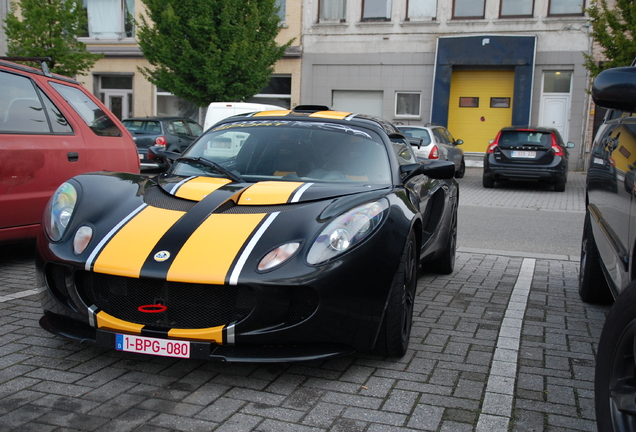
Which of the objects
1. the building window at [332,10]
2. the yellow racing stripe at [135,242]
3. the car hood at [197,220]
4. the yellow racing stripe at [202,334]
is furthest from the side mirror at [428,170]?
the building window at [332,10]

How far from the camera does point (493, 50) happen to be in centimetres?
2356

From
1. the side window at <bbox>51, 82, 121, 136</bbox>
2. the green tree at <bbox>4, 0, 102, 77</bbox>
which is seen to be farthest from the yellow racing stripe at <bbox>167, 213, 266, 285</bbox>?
the green tree at <bbox>4, 0, 102, 77</bbox>

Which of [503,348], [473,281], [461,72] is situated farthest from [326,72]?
[503,348]

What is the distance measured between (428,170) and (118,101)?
1015 inches

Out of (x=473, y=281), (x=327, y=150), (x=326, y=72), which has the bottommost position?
(x=473, y=281)

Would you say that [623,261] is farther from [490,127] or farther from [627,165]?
[490,127]

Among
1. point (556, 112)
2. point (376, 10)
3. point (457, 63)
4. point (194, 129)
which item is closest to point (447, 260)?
point (194, 129)

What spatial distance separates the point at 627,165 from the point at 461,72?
22380 millimetres

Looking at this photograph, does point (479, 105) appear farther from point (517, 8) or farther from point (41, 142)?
point (41, 142)

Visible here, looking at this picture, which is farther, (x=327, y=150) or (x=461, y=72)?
(x=461, y=72)

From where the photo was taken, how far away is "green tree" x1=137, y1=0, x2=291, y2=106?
20.0m

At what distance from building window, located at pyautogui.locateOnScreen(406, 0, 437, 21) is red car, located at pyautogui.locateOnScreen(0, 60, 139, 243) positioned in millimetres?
19646

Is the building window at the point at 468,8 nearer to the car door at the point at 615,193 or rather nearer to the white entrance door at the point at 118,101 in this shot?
the white entrance door at the point at 118,101

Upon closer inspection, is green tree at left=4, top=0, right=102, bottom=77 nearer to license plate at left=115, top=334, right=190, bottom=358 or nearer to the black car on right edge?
license plate at left=115, top=334, right=190, bottom=358
